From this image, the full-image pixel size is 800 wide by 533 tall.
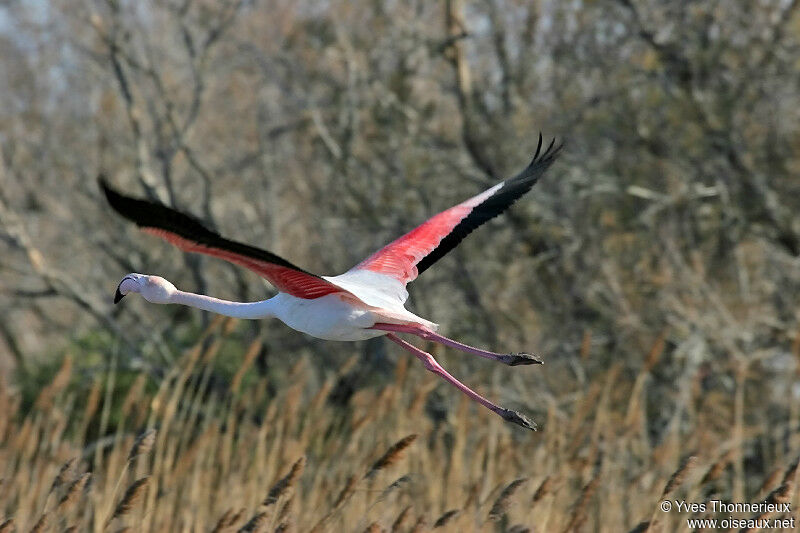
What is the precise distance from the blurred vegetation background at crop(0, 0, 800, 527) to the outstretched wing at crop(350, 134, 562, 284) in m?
2.62

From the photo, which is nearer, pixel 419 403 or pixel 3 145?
pixel 419 403

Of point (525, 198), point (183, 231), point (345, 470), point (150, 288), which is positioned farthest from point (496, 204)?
point (525, 198)

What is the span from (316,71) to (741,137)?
11.3ft

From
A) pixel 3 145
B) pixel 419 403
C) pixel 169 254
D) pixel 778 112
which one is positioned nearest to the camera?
pixel 419 403

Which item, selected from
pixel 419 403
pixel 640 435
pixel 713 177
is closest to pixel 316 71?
pixel 713 177

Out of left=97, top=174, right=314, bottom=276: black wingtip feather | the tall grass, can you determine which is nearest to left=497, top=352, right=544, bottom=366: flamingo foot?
the tall grass

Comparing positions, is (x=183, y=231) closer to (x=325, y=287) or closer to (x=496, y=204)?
(x=325, y=287)

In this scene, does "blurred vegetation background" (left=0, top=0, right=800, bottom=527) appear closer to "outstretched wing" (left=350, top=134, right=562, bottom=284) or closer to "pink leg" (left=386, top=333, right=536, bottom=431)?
"outstretched wing" (left=350, top=134, right=562, bottom=284)

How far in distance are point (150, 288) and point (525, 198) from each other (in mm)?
4913

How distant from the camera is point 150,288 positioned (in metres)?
4.15

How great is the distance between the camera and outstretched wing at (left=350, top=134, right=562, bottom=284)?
4863 millimetres

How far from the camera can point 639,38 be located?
8.95 m

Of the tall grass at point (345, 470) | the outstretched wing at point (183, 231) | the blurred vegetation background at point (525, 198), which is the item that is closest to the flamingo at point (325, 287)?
the outstretched wing at point (183, 231)

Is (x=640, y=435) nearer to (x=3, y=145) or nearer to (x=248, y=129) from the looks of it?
(x=248, y=129)
